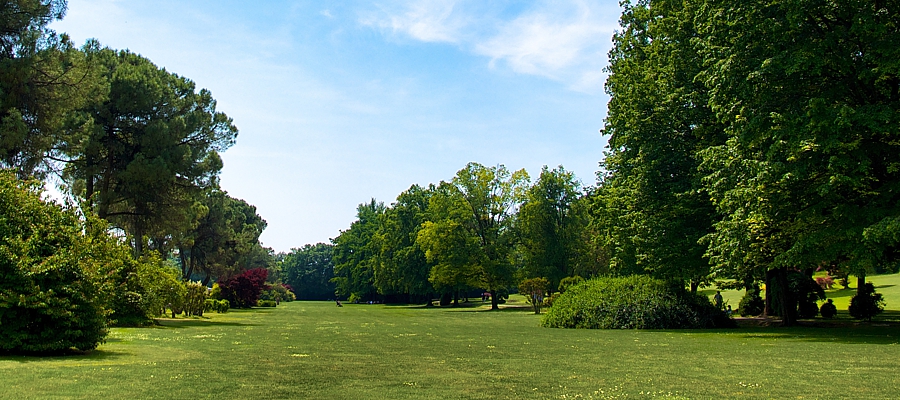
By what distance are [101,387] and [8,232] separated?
623 cm

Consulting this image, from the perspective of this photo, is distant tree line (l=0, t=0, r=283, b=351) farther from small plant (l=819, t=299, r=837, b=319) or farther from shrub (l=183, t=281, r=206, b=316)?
small plant (l=819, t=299, r=837, b=319)

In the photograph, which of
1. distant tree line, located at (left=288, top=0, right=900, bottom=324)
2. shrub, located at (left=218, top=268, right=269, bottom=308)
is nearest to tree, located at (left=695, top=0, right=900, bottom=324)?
distant tree line, located at (left=288, top=0, right=900, bottom=324)

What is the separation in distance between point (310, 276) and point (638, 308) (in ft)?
387

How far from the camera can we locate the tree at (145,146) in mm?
33406

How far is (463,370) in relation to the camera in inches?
456

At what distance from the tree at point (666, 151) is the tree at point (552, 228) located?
86.6ft

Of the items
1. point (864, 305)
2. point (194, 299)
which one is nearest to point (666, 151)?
point (864, 305)

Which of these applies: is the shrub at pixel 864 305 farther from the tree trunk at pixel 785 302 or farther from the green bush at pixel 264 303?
the green bush at pixel 264 303

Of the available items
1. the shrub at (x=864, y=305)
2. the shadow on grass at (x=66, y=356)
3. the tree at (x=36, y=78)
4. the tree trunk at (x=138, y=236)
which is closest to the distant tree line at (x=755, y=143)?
the shrub at (x=864, y=305)

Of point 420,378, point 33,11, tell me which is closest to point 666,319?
point 420,378

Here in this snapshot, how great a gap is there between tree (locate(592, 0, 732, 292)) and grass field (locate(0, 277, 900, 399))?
798 centimetres

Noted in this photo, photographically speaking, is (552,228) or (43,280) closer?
(43,280)

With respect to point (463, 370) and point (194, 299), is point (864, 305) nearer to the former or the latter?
point (463, 370)

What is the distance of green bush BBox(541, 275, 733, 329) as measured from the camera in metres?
26.4
